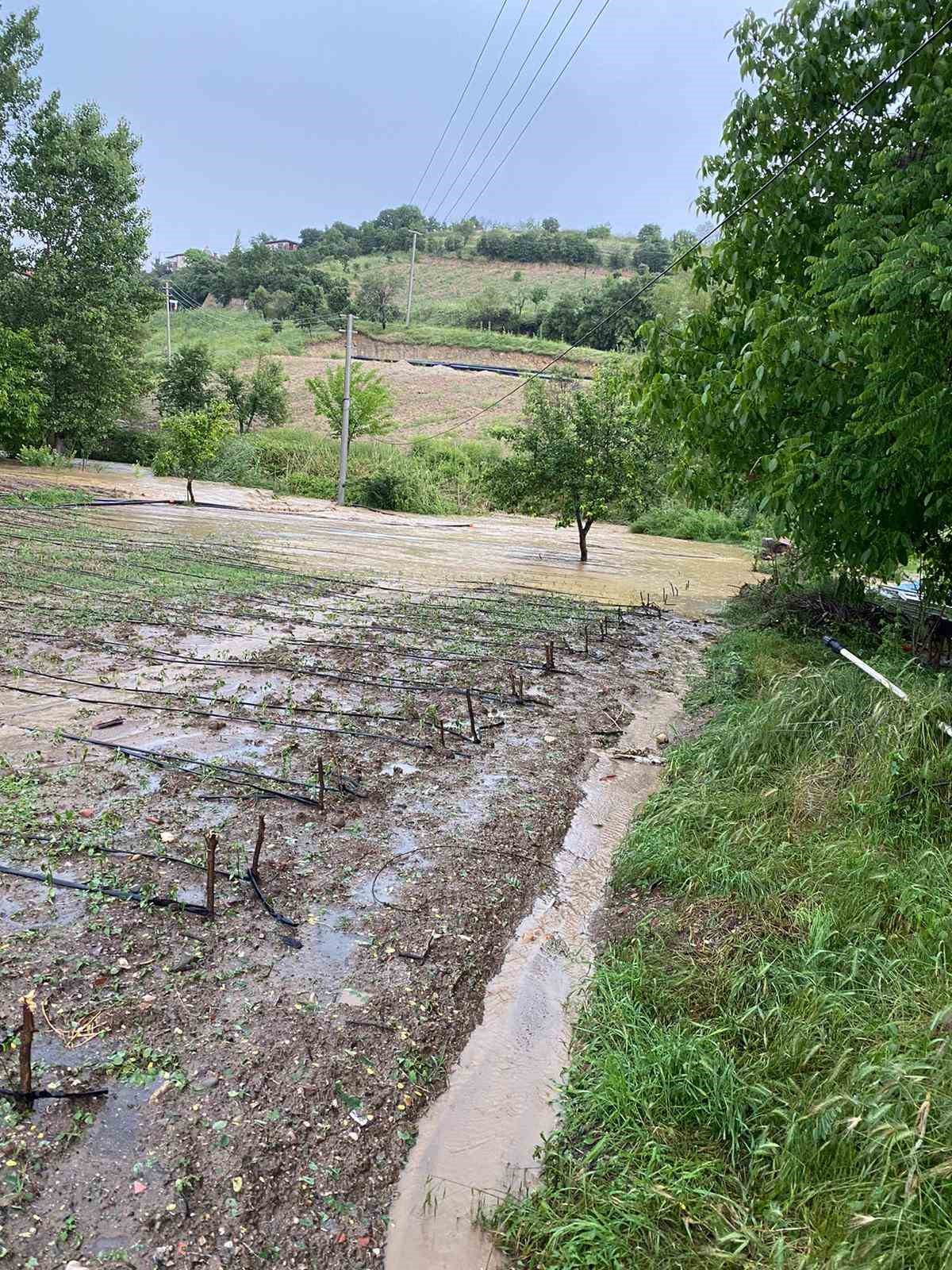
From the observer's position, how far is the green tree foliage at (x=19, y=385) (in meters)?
26.4

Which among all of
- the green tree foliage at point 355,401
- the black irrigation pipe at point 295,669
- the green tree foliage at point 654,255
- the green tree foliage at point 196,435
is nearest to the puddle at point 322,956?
the black irrigation pipe at point 295,669

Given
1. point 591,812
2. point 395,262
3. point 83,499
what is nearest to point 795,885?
point 591,812

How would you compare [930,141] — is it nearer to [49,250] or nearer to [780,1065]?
[780,1065]

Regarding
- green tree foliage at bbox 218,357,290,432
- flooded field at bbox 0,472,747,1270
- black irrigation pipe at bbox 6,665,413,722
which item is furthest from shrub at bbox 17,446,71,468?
black irrigation pipe at bbox 6,665,413,722

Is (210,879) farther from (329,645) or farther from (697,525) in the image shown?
(697,525)

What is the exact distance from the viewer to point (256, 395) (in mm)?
37188

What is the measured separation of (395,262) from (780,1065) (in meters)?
90.3

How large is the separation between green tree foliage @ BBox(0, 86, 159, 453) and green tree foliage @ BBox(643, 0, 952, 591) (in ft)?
86.2

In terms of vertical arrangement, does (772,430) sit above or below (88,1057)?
above

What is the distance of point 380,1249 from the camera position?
2453mm

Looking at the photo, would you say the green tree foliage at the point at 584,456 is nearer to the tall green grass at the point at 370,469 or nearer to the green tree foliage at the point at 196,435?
the green tree foliage at the point at 196,435

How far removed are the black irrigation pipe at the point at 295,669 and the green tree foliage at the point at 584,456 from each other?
10.5 meters

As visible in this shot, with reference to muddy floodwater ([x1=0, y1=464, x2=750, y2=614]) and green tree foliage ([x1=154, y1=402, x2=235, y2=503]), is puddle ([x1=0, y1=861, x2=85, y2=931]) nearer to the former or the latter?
muddy floodwater ([x1=0, y1=464, x2=750, y2=614])

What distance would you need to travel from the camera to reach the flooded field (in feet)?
8.36
